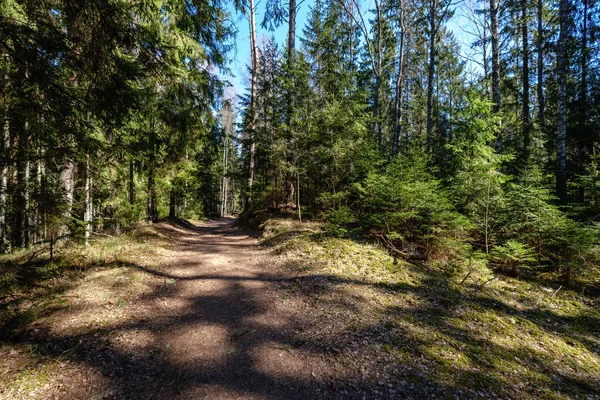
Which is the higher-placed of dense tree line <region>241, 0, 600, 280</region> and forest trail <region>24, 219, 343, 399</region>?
dense tree line <region>241, 0, 600, 280</region>

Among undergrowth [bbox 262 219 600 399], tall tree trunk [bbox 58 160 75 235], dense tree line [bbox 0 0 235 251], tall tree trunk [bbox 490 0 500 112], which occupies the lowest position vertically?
undergrowth [bbox 262 219 600 399]

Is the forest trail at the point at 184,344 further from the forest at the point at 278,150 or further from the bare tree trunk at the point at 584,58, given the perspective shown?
the bare tree trunk at the point at 584,58

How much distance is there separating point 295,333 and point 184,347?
1723mm

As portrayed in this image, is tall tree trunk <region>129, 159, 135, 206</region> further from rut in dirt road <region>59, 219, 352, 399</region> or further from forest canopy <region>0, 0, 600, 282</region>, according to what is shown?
rut in dirt road <region>59, 219, 352, 399</region>

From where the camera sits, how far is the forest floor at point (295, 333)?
317 centimetres

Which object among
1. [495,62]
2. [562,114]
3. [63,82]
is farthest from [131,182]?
→ [562,114]

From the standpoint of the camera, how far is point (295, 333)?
4.25 meters

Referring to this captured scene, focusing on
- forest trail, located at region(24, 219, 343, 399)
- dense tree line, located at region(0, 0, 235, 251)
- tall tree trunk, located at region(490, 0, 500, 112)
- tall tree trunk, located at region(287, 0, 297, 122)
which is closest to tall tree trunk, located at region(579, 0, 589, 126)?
tall tree trunk, located at region(490, 0, 500, 112)

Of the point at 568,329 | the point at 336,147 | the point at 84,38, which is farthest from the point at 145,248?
the point at 568,329

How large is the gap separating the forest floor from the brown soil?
20mm

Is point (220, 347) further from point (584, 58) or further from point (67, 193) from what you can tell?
point (584, 58)

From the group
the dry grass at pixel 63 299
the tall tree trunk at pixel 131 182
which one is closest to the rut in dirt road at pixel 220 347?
the dry grass at pixel 63 299

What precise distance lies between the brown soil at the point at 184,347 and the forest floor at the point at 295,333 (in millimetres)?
20

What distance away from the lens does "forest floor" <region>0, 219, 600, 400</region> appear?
10.4ft
